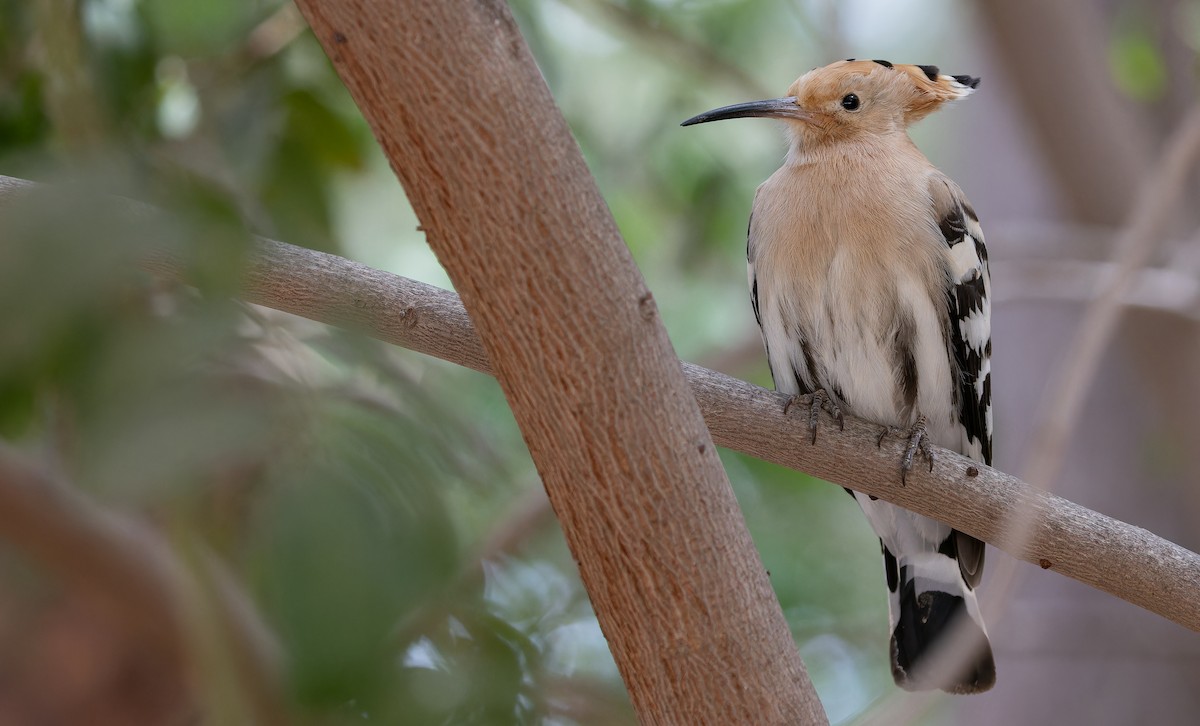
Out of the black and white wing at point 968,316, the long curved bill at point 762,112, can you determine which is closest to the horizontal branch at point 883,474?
the black and white wing at point 968,316

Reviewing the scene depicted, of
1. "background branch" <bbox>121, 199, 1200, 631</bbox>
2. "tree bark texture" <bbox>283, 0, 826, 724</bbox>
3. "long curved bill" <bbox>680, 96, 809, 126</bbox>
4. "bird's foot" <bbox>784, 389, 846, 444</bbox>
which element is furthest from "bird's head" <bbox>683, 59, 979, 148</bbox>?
"tree bark texture" <bbox>283, 0, 826, 724</bbox>

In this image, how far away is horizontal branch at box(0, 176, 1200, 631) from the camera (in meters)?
1.14

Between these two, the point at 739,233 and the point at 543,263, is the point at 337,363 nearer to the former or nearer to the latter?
the point at 543,263

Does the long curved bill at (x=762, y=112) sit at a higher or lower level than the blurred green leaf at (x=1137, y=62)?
higher

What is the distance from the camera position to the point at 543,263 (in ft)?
2.95

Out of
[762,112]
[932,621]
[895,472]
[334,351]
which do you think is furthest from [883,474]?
[334,351]

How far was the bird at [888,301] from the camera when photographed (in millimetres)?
1527

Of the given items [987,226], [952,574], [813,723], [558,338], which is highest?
[558,338]

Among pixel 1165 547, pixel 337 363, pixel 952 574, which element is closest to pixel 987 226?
pixel 952 574

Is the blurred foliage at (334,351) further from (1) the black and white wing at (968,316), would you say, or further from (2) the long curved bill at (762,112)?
(1) the black and white wing at (968,316)

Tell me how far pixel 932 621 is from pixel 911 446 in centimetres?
49

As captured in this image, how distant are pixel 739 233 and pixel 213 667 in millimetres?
1815

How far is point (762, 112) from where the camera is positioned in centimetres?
170

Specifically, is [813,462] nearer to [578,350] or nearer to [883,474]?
[883,474]
